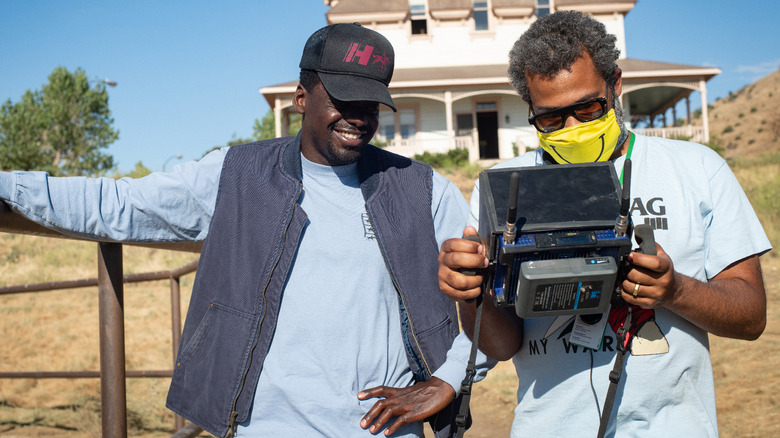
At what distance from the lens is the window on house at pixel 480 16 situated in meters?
22.4

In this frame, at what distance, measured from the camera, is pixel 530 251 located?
141 centimetres

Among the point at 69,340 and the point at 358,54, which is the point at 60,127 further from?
the point at 358,54

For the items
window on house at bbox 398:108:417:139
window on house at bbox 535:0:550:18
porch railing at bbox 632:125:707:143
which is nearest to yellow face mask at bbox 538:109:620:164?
porch railing at bbox 632:125:707:143

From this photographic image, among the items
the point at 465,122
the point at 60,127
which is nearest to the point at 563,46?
the point at 465,122

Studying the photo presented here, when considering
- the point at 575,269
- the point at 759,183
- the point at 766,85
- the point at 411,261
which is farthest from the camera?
the point at 766,85

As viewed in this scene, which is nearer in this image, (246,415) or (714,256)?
(714,256)

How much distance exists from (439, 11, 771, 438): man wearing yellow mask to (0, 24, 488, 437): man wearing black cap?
0.32 metres

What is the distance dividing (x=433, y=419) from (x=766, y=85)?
72.7m

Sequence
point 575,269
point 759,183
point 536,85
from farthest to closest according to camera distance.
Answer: point 759,183, point 536,85, point 575,269

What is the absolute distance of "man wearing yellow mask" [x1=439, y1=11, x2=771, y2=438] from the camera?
1.64 m

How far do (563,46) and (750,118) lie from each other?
63453 millimetres

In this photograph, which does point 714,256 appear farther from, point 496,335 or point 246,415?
point 246,415

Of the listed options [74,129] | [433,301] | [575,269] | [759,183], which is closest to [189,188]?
[433,301]

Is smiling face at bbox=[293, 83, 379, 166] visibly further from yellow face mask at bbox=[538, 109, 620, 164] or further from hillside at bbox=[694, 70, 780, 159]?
hillside at bbox=[694, 70, 780, 159]
